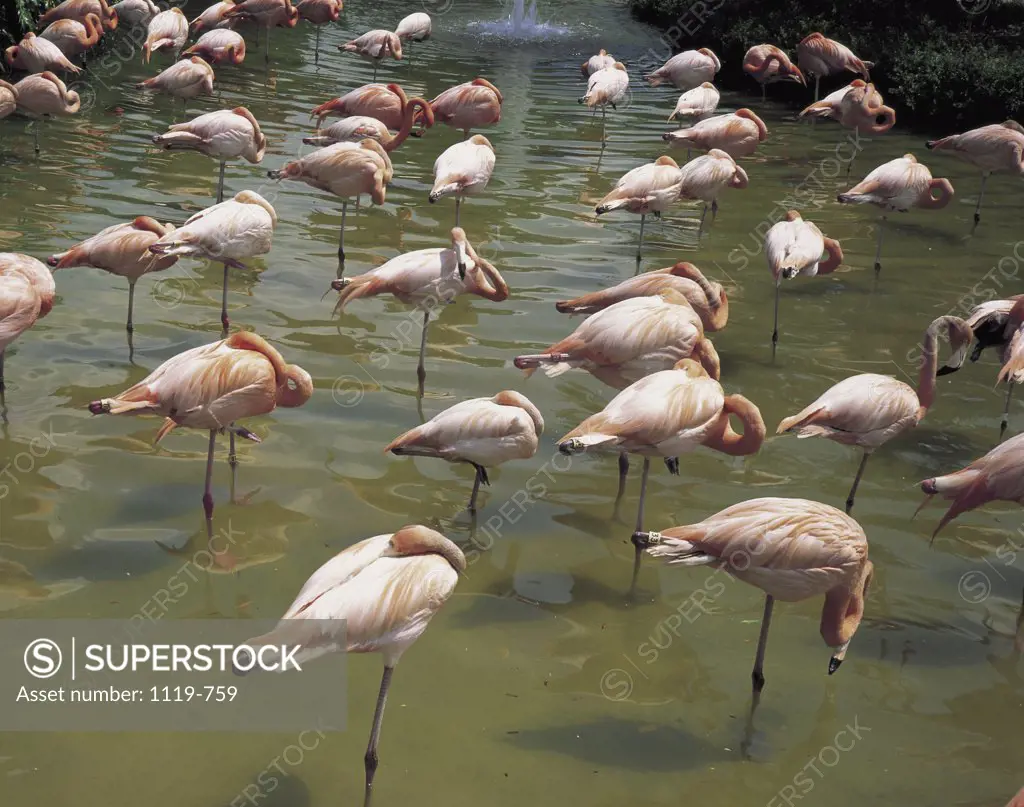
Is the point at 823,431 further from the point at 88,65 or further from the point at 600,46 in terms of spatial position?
the point at 600,46

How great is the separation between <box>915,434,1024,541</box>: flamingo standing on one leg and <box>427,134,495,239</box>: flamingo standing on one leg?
415 cm

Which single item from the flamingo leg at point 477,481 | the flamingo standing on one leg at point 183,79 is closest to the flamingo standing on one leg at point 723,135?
the flamingo standing on one leg at point 183,79

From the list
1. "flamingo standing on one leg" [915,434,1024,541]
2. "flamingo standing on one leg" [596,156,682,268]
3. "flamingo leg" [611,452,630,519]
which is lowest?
"flamingo leg" [611,452,630,519]

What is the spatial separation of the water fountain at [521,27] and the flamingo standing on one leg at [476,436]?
13646 mm

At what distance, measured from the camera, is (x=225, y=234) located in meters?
6.55

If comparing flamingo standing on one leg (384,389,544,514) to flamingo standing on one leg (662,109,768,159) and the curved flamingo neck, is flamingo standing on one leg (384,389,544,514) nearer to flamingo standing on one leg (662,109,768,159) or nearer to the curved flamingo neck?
the curved flamingo neck

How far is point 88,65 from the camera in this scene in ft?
45.3

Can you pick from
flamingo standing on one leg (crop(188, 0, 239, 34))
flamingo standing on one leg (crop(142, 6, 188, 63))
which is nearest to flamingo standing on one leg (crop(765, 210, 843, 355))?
flamingo standing on one leg (crop(142, 6, 188, 63))

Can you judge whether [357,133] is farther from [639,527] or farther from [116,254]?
[639,527]

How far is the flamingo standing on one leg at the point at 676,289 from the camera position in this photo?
247 inches

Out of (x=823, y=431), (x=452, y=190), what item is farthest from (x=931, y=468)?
(x=452, y=190)

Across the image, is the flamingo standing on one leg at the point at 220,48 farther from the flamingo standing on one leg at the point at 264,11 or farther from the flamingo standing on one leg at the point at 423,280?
→ the flamingo standing on one leg at the point at 423,280

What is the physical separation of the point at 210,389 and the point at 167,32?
365 inches

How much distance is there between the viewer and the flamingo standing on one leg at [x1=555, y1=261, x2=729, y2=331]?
627 cm
